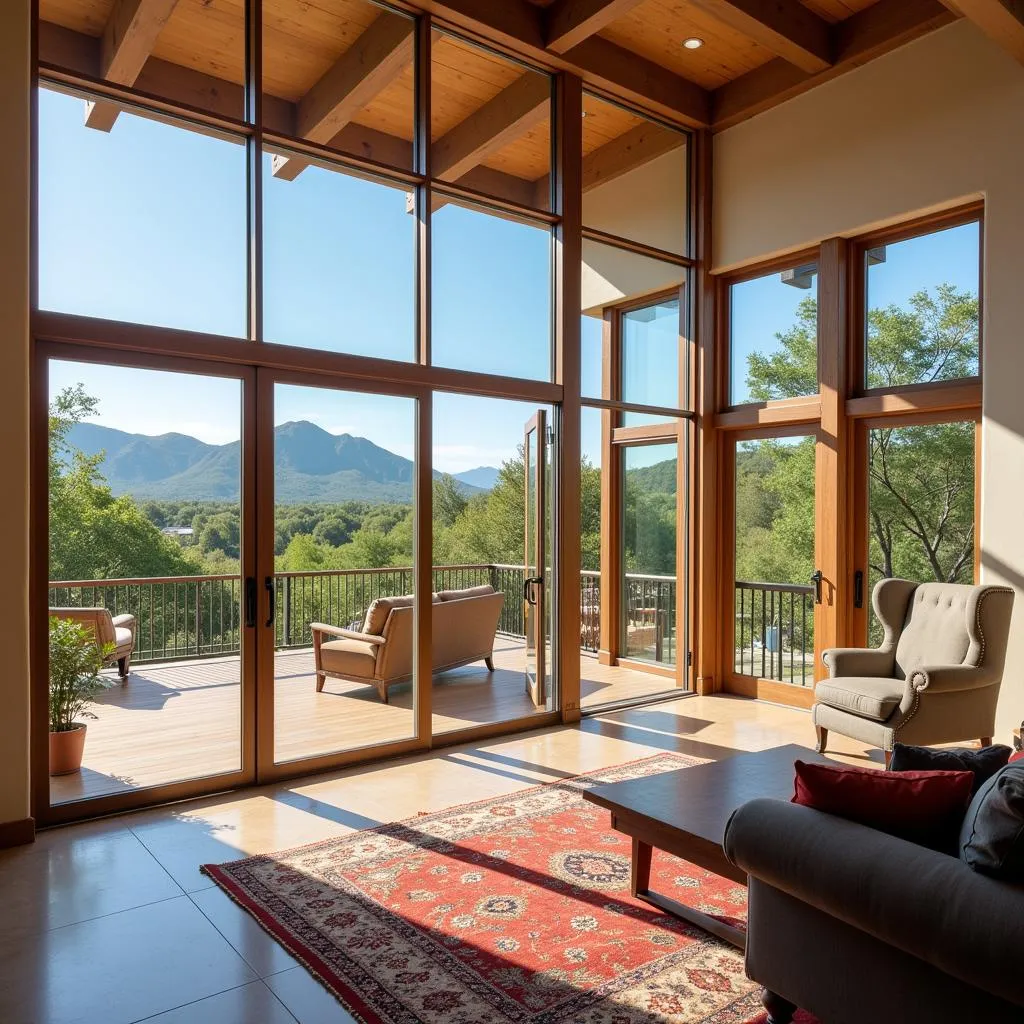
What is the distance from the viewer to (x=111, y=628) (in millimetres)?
3883

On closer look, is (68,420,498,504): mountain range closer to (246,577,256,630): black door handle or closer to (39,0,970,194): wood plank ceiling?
(246,577,256,630): black door handle

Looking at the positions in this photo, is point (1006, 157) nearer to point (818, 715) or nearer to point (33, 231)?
point (818, 715)

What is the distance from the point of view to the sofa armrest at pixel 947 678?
425 cm

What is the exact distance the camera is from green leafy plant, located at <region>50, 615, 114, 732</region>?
3.76m

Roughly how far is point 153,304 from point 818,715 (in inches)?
162

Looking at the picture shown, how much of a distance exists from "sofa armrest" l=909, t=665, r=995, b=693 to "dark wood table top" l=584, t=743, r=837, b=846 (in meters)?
1.19

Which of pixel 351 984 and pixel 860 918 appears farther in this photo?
pixel 351 984

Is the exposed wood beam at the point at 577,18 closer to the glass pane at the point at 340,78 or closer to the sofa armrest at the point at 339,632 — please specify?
the glass pane at the point at 340,78

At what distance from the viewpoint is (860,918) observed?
180cm

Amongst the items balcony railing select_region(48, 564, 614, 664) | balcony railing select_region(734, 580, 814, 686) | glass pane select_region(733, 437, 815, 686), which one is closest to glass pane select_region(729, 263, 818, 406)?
glass pane select_region(733, 437, 815, 686)

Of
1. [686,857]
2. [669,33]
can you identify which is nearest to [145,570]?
[686,857]

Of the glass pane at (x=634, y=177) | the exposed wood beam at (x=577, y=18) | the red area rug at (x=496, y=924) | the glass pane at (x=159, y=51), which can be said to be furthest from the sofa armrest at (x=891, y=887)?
the glass pane at (x=634, y=177)

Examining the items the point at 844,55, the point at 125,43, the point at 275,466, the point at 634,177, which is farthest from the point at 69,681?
the point at 844,55

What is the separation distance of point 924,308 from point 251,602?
4.52 meters
